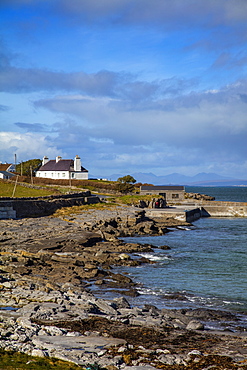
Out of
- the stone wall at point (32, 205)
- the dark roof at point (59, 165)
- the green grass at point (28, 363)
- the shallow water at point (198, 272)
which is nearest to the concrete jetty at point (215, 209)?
the stone wall at point (32, 205)

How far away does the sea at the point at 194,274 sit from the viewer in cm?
2212

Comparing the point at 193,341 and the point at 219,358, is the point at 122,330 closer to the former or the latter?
the point at 193,341

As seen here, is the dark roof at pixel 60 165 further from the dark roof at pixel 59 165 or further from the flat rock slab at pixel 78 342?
the flat rock slab at pixel 78 342

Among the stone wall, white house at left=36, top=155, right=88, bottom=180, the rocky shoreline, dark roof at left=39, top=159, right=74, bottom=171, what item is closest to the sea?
the rocky shoreline

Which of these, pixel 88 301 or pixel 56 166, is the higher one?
pixel 56 166

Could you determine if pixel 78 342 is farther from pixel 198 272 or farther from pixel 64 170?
pixel 64 170

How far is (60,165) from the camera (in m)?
119

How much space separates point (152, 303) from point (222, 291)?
593cm

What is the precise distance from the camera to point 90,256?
105 feet

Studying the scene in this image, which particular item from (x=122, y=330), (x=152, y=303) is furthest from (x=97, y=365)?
(x=152, y=303)

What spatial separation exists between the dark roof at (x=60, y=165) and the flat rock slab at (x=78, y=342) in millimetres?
103283

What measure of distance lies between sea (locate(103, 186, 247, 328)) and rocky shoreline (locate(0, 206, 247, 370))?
144 centimetres

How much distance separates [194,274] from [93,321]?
14449 millimetres

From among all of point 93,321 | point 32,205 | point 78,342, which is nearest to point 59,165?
point 32,205
